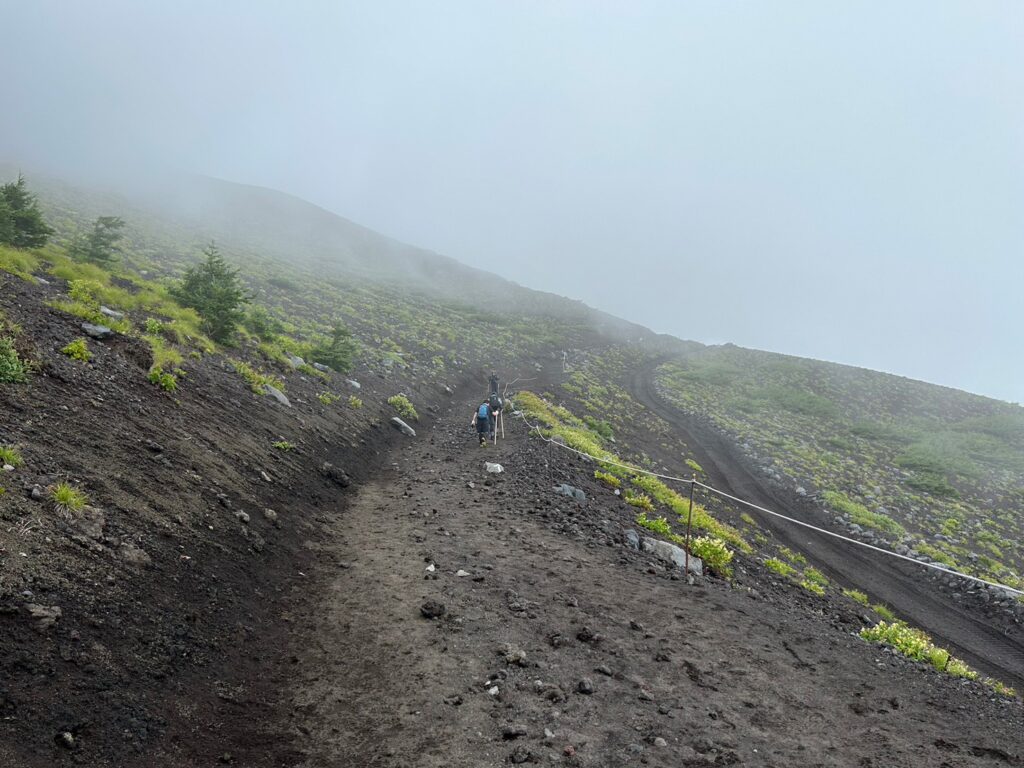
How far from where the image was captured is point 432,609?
7.50m

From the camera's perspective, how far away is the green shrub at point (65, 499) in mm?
5992

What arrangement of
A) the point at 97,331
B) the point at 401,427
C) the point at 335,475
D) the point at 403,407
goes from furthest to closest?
the point at 403,407, the point at 401,427, the point at 335,475, the point at 97,331

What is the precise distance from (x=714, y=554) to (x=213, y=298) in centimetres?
1708

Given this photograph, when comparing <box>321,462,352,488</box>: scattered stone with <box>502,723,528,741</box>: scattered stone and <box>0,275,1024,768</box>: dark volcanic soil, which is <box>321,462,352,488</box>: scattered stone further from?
<box>502,723,528,741</box>: scattered stone

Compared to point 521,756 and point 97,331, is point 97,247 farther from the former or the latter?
point 521,756

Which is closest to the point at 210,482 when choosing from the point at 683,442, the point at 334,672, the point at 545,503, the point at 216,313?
the point at 334,672

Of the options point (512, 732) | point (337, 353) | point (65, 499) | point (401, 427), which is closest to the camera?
point (512, 732)

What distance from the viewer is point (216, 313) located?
17078 mm

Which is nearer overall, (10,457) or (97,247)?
(10,457)

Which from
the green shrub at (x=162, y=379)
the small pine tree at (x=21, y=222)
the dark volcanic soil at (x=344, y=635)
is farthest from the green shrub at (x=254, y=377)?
the small pine tree at (x=21, y=222)

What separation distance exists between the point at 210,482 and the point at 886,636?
12892mm

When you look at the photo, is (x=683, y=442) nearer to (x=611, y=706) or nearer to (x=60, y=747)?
(x=611, y=706)

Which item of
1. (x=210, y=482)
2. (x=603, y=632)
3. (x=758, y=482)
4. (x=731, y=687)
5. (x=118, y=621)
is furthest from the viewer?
(x=758, y=482)

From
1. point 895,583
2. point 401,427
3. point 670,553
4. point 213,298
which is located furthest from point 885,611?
point 213,298
